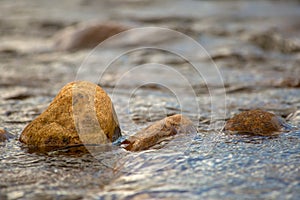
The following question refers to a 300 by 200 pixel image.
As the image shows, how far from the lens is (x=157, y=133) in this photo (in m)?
2.78

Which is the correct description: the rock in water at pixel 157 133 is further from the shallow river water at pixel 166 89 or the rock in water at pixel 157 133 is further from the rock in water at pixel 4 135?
the rock in water at pixel 4 135

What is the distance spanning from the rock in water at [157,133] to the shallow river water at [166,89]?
0.07 metres

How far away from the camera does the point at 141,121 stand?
11.3ft

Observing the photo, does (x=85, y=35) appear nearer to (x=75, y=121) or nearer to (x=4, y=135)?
(x=4, y=135)

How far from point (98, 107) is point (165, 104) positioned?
120 cm

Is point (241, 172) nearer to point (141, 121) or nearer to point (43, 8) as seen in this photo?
point (141, 121)

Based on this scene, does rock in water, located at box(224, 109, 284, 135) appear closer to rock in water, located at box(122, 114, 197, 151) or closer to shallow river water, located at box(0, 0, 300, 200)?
shallow river water, located at box(0, 0, 300, 200)

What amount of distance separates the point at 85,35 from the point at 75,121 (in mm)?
4562

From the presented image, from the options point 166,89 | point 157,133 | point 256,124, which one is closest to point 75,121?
point 157,133

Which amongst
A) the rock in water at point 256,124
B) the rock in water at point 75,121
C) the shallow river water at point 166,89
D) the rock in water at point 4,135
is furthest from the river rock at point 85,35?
the rock in water at point 256,124

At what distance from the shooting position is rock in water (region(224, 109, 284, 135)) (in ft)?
9.49

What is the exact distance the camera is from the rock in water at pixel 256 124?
2.89 meters

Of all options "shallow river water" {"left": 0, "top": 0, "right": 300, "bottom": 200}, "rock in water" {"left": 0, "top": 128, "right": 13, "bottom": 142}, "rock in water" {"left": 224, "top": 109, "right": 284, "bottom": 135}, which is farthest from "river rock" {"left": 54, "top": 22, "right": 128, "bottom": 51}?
"rock in water" {"left": 224, "top": 109, "right": 284, "bottom": 135}

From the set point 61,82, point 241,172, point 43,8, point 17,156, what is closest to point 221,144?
point 241,172
